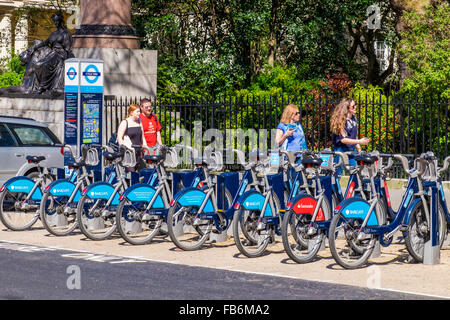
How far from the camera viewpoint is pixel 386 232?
32.3 ft

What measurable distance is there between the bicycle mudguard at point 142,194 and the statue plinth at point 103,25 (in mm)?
8915

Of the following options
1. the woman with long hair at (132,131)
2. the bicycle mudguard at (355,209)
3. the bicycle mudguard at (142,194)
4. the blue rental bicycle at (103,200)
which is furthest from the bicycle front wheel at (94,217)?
the bicycle mudguard at (355,209)

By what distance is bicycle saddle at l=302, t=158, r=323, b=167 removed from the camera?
10688 mm

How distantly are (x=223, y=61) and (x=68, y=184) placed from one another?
44.1 feet

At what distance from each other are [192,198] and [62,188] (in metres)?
2.19

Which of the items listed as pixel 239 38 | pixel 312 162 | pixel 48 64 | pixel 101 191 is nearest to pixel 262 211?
pixel 312 162

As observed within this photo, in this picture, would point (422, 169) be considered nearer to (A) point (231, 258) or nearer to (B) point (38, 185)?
(A) point (231, 258)

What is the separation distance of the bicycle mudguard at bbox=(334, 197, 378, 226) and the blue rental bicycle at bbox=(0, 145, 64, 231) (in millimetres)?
4803

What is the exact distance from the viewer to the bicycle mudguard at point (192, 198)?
432 inches

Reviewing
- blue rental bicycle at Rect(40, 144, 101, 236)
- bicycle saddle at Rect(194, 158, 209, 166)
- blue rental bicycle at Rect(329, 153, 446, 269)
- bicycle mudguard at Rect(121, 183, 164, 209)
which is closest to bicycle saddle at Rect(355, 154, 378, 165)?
blue rental bicycle at Rect(329, 153, 446, 269)

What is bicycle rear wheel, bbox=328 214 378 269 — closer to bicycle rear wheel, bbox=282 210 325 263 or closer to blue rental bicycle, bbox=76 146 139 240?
bicycle rear wheel, bbox=282 210 325 263

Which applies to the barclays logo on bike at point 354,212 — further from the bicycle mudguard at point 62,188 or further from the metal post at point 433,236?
the bicycle mudguard at point 62,188

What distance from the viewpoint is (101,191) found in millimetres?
11820
